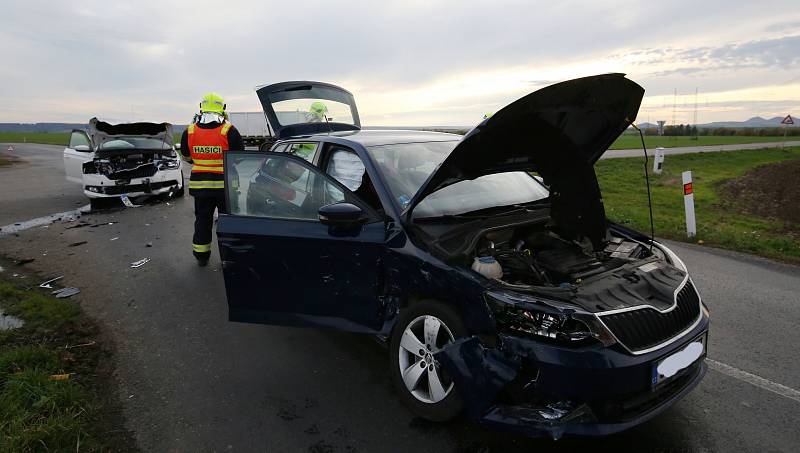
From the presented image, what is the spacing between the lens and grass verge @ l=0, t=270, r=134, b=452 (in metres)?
2.67

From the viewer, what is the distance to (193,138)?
19.3 ft

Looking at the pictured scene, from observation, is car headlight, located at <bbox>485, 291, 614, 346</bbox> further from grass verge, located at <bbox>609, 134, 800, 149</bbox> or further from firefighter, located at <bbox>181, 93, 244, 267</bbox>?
grass verge, located at <bbox>609, 134, 800, 149</bbox>

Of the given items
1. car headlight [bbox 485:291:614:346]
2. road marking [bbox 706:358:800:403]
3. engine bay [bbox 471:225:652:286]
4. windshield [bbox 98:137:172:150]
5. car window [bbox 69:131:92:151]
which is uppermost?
car window [bbox 69:131:92:151]

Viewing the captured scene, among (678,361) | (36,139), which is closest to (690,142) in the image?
(678,361)

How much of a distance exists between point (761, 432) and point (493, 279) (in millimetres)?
1805

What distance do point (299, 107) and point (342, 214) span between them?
4.39m

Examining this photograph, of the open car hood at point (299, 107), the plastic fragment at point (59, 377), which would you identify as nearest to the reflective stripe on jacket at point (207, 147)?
the open car hood at point (299, 107)

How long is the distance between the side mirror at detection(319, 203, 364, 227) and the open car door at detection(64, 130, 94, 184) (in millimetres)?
10198

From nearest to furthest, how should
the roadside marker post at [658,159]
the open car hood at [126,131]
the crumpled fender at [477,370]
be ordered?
the crumpled fender at [477,370] < the open car hood at [126,131] < the roadside marker post at [658,159]

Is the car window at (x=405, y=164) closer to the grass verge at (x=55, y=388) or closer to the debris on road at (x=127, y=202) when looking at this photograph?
the grass verge at (x=55, y=388)

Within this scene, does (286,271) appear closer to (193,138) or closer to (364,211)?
(364,211)

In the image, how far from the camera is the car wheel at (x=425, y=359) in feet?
8.95

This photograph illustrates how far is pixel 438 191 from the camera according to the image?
3506 mm

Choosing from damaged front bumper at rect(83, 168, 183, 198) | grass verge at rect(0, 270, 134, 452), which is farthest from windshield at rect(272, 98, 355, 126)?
damaged front bumper at rect(83, 168, 183, 198)
